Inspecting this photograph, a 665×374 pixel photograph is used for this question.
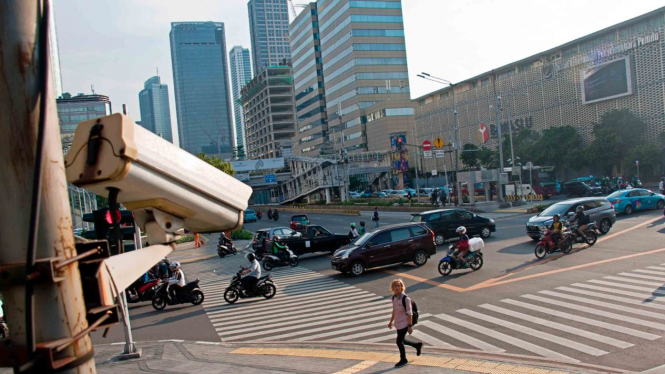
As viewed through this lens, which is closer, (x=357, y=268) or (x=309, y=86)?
(x=357, y=268)

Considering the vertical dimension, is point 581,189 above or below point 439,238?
above

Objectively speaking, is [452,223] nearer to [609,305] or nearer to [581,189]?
[609,305]

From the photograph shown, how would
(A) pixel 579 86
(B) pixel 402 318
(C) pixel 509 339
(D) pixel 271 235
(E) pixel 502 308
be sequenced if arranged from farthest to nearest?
(A) pixel 579 86, (D) pixel 271 235, (E) pixel 502 308, (C) pixel 509 339, (B) pixel 402 318

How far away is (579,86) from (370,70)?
4638 cm

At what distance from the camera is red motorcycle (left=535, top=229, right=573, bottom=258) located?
18203mm

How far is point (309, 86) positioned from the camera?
5246 inches

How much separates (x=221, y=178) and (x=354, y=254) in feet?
50.3

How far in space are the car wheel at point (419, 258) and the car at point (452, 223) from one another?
5340 mm

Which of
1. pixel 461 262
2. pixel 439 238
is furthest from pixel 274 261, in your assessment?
pixel 461 262

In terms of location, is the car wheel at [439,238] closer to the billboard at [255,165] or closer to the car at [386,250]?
the car at [386,250]

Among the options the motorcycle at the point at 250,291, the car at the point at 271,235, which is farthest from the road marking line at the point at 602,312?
the car at the point at 271,235

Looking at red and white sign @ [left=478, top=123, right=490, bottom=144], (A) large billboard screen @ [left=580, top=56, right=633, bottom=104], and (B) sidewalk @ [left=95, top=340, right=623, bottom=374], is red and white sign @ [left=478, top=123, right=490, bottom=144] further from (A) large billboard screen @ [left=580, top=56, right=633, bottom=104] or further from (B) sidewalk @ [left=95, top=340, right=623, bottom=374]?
(B) sidewalk @ [left=95, top=340, right=623, bottom=374]

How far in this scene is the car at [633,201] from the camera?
29.2m

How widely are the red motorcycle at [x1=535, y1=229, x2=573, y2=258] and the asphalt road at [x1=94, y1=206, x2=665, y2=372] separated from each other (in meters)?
0.35
